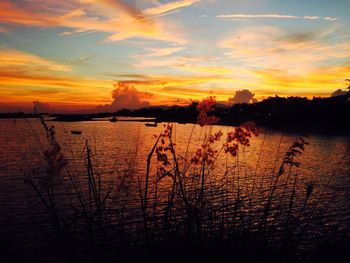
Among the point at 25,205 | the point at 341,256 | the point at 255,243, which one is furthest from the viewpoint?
the point at 25,205

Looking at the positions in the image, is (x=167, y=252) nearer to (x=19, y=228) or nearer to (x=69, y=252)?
(x=69, y=252)

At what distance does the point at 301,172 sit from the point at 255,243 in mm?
38865

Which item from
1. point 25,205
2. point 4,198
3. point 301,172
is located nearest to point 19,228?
point 25,205

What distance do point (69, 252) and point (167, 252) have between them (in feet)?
6.55

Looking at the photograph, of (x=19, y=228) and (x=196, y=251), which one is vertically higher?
(x=196, y=251)

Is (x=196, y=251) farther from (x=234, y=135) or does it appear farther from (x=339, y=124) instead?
(x=339, y=124)

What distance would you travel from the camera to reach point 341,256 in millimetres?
8344

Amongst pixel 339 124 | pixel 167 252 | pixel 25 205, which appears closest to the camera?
pixel 167 252

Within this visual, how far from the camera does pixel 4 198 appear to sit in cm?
2736

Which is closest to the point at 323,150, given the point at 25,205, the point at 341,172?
the point at 341,172

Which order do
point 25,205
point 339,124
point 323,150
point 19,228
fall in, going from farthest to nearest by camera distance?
1. point 339,124
2. point 323,150
3. point 25,205
4. point 19,228

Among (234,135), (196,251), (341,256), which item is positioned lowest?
(341,256)

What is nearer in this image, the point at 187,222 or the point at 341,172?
the point at 187,222

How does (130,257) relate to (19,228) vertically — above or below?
above
